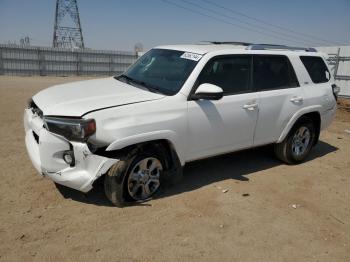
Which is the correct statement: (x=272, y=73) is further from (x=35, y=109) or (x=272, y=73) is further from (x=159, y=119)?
(x=35, y=109)

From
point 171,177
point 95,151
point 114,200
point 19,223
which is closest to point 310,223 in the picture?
point 171,177

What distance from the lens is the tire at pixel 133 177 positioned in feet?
12.4

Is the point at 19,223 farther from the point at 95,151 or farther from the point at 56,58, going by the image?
the point at 56,58

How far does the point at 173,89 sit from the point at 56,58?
905 inches

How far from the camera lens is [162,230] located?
3.68 m

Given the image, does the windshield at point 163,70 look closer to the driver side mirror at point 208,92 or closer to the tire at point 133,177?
the driver side mirror at point 208,92

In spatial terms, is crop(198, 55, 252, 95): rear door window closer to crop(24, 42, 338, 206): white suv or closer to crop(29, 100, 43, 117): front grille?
crop(24, 42, 338, 206): white suv

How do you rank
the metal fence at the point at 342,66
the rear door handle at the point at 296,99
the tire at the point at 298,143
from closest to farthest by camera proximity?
1. the rear door handle at the point at 296,99
2. the tire at the point at 298,143
3. the metal fence at the point at 342,66

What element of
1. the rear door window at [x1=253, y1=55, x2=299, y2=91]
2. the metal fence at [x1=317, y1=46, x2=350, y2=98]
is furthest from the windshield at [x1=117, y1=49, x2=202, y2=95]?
the metal fence at [x1=317, y1=46, x2=350, y2=98]

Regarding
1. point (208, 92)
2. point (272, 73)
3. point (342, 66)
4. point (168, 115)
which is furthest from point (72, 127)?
point (342, 66)

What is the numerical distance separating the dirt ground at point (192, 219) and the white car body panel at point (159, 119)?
47 centimetres

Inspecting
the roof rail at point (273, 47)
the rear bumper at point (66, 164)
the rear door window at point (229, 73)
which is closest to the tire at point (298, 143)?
the roof rail at point (273, 47)

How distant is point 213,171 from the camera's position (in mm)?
5371

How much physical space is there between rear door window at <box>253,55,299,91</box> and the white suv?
0.01m
